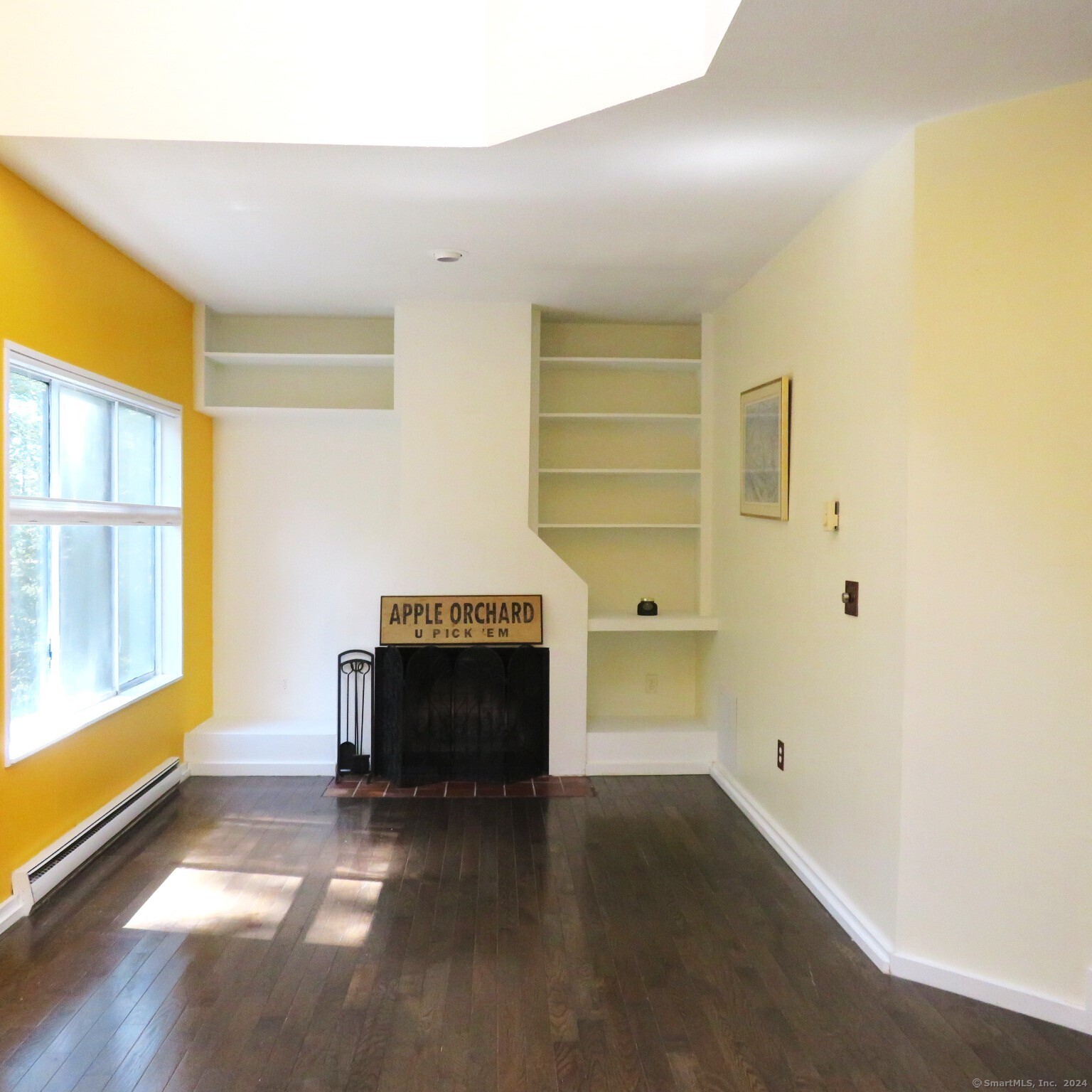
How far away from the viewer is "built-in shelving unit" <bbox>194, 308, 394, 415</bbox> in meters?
5.41

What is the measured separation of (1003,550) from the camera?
8.84 ft

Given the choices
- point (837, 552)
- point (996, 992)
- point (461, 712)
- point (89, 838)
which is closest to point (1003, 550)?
point (837, 552)

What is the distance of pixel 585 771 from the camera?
16.8ft

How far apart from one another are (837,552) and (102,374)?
9.80 feet

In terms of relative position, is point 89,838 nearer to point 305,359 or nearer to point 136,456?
point 136,456

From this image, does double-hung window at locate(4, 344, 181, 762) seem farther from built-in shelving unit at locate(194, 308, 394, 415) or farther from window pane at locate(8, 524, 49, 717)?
built-in shelving unit at locate(194, 308, 394, 415)

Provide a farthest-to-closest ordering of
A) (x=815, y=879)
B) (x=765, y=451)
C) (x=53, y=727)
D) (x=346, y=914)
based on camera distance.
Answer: (x=765, y=451) < (x=53, y=727) < (x=815, y=879) < (x=346, y=914)


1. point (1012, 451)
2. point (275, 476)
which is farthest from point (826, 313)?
point (275, 476)

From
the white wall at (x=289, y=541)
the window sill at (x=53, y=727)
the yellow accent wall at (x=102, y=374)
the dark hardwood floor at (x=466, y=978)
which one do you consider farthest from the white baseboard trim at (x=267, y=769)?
the dark hardwood floor at (x=466, y=978)

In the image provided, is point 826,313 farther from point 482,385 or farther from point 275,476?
point 275,476

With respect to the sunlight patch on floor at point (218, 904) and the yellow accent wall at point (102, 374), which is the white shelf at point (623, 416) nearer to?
the yellow accent wall at point (102, 374)

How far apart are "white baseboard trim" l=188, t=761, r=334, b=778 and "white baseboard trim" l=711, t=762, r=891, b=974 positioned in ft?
6.90

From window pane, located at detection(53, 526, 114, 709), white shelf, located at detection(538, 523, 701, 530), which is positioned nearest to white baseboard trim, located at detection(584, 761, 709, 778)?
white shelf, located at detection(538, 523, 701, 530)

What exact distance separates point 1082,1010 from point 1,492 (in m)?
3.59
